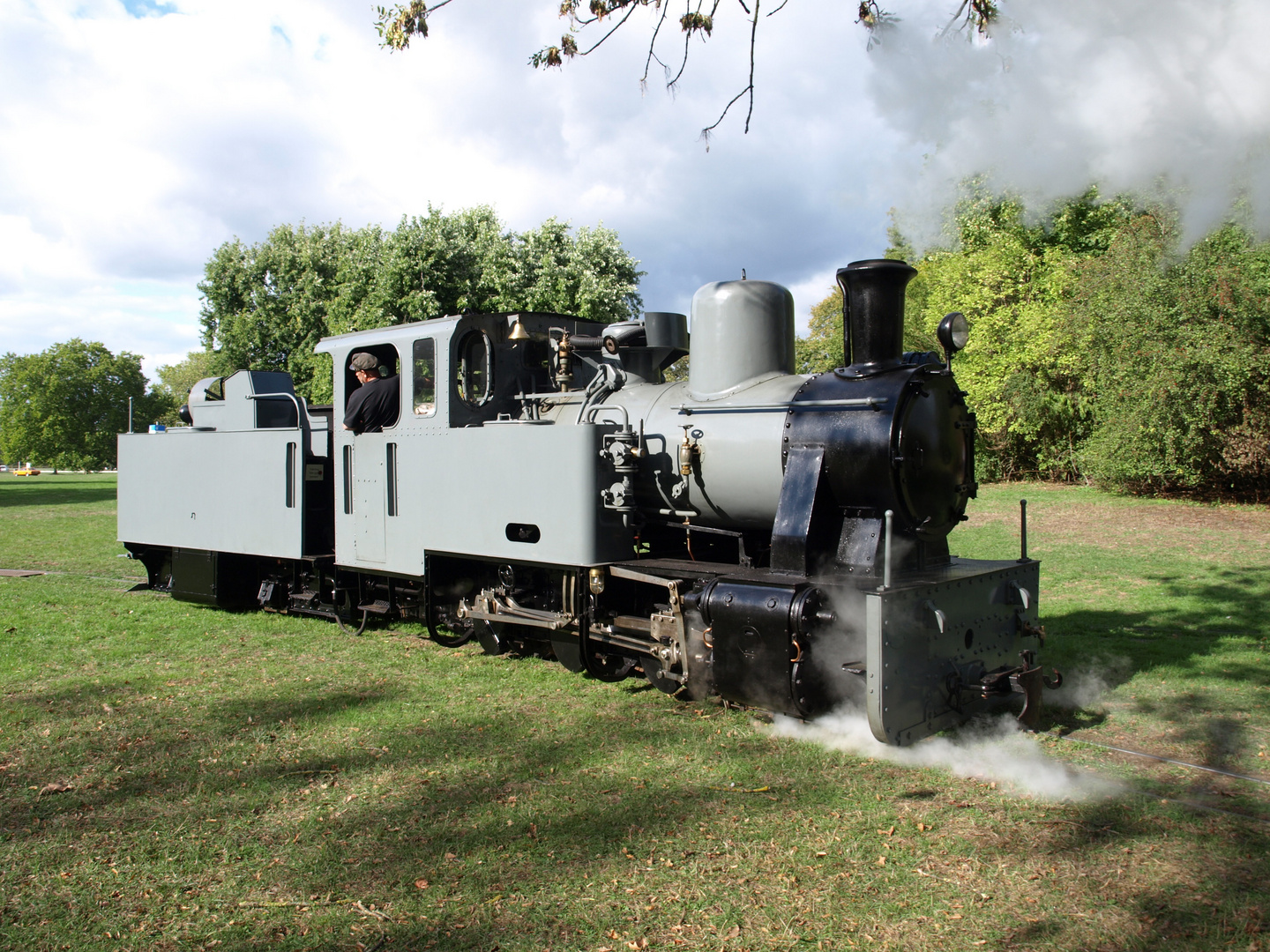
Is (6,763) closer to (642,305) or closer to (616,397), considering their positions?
(616,397)

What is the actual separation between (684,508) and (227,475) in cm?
555

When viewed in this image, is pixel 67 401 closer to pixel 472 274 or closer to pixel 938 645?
pixel 472 274

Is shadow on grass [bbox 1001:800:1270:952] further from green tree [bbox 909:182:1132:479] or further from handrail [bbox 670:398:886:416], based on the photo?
green tree [bbox 909:182:1132:479]

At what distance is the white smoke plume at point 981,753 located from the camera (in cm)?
461

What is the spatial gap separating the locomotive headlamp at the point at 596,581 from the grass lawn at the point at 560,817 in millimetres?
777

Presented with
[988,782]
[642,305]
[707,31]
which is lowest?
[988,782]

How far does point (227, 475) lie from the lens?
30.5ft

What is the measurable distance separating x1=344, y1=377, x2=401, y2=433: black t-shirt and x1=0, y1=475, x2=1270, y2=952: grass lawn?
6.67 ft

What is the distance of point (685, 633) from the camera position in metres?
5.55

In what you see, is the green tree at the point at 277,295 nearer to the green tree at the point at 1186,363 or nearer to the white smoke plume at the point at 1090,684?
the green tree at the point at 1186,363

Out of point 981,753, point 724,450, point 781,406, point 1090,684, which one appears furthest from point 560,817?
point 1090,684

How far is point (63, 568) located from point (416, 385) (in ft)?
28.3

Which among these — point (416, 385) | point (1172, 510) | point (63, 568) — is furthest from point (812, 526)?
point (1172, 510)

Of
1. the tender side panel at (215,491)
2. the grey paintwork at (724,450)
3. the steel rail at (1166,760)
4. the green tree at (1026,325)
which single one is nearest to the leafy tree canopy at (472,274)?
the green tree at (1026,325)
